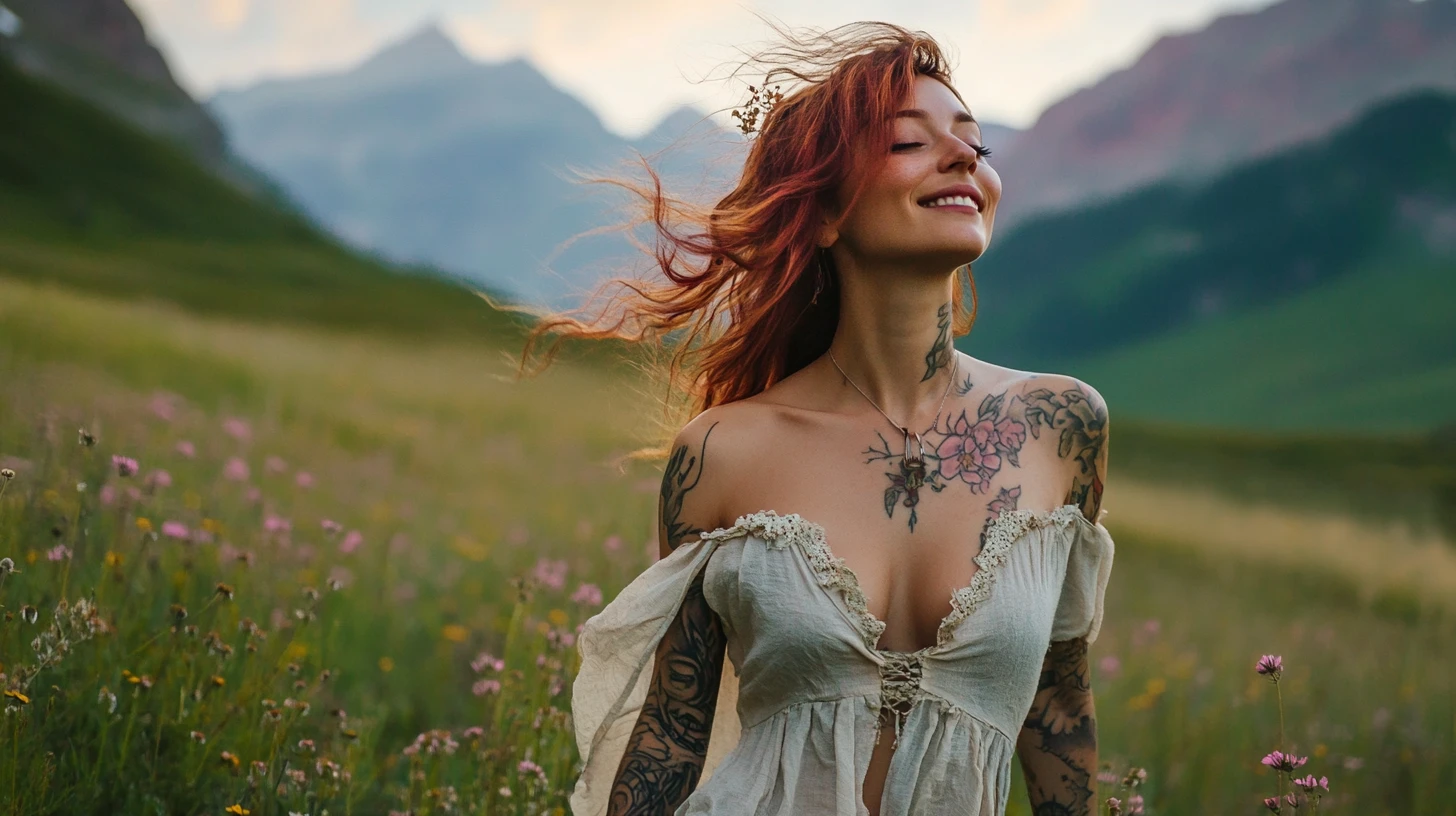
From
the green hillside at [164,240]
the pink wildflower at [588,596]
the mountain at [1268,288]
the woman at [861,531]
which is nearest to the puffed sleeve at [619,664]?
the woman at [861,531]

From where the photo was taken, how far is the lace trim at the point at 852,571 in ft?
8.39

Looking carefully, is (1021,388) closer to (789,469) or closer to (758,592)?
(789,469)

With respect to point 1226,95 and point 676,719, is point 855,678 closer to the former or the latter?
point 676,719

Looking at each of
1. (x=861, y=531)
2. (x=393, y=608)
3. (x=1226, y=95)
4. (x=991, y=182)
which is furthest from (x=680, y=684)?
(x=1226, y=95)

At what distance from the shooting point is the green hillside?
3950cm

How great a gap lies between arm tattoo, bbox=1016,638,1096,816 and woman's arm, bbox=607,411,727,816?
33.8 inches

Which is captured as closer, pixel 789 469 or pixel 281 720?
pixel 789 469

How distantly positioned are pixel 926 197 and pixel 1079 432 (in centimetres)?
75

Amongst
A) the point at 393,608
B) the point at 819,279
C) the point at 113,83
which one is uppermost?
the point at 113,83

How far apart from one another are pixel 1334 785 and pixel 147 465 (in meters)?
5.84

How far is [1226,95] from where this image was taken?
154000 millimetres

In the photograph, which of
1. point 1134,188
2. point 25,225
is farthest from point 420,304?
→ point 1134,188

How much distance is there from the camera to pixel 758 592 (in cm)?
260

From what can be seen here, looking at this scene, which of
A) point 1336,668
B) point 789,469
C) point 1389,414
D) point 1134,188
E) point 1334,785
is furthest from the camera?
point 1134,188
